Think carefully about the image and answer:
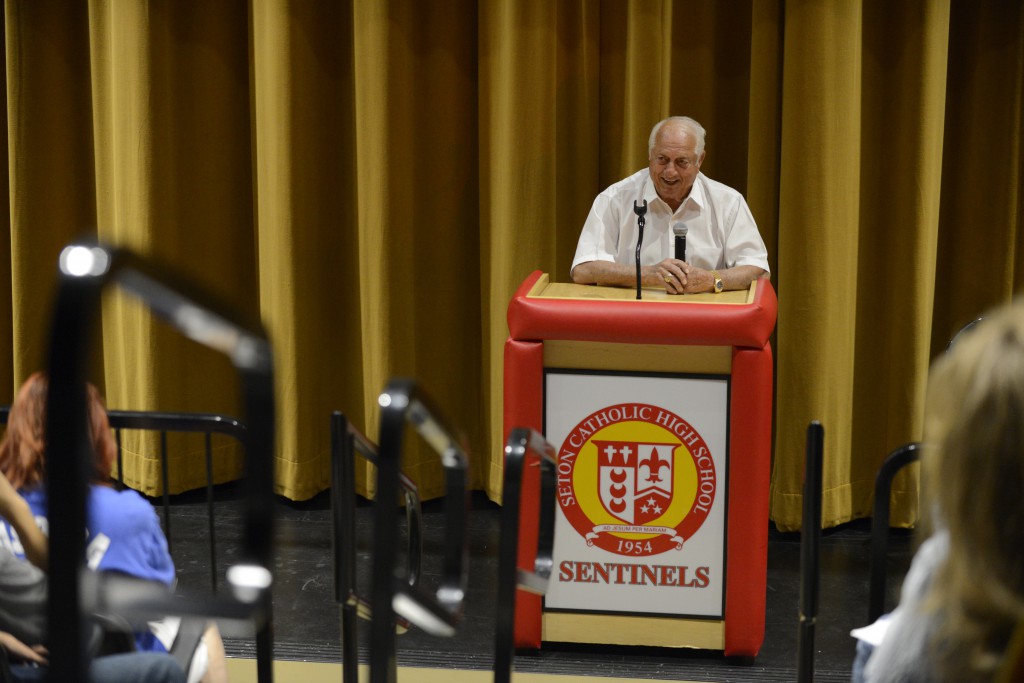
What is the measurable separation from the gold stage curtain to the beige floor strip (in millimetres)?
1498

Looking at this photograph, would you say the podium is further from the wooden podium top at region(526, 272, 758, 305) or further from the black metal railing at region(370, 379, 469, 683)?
the black metal railing at region(370, 379, 469, 683)

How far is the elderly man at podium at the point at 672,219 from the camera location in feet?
13.5

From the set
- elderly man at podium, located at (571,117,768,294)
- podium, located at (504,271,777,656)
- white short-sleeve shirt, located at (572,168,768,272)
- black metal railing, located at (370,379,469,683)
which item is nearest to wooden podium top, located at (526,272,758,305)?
podium, located at (504,271,777,656)

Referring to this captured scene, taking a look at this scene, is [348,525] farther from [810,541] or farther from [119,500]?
[810,541]

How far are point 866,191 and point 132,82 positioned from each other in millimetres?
2936

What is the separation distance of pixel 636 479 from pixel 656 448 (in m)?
0.10

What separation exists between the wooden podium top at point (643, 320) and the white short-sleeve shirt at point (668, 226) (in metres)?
0.77

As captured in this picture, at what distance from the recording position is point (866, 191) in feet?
15.9

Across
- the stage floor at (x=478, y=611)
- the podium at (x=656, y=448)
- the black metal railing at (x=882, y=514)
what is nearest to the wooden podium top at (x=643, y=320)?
the podium at (x=656, y=448)

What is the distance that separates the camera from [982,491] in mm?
1319

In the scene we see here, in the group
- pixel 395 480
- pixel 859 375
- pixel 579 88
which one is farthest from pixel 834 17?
pixel 395 480

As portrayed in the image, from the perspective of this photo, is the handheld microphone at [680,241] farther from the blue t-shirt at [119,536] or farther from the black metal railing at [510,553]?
the blue t-shirt at [119,536]

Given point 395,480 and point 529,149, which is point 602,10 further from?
point 395,480

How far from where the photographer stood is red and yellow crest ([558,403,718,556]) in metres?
3.45
